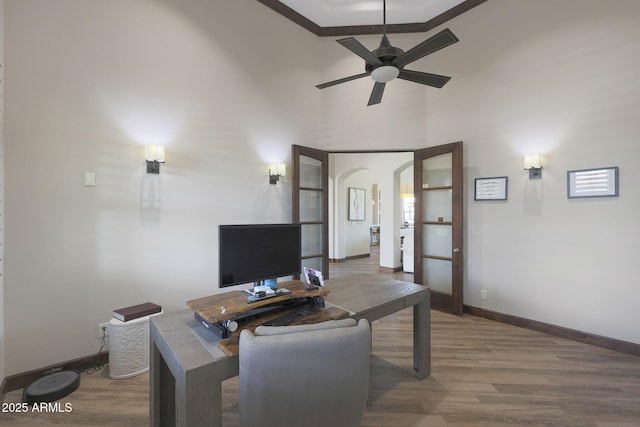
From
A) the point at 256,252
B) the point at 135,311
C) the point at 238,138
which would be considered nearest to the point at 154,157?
the point at 238,138

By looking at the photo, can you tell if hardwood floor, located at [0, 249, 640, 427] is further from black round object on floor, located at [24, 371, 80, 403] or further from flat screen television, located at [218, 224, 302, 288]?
flat screen television, located at [218, 224, 302, 288]

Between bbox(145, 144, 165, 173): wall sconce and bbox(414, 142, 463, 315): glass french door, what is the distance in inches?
133

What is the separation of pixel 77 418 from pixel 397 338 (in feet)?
9.20

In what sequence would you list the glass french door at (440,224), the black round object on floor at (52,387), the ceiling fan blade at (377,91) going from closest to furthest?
the black round object on floor at (52,387), the ceiling fan blade at (377,91), the glass french door at (440,224)

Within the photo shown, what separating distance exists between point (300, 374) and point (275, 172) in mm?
3025

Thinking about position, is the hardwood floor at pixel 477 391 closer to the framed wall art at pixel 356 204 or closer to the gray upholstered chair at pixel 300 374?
the gray upholstered chair at pixel 300 374

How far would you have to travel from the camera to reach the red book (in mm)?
2377

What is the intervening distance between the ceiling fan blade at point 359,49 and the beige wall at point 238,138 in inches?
74.5

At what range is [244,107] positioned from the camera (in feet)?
11.9

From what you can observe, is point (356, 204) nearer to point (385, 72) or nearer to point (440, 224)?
point (440, 224)

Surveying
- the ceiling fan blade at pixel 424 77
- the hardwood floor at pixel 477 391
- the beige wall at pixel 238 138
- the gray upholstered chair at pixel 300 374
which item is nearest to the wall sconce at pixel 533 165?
the beige wall at pixel 238 138

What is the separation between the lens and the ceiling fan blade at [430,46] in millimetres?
1923

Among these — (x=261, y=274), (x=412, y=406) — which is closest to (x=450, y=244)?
(x=412, y=406)

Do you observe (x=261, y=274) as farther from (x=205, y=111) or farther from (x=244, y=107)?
(x=244, y=107)
